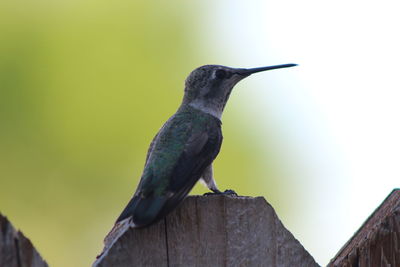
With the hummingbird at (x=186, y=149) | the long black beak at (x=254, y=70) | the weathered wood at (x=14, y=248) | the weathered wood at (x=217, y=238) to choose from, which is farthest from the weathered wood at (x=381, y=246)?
the long black beak at (x=254, y=70)

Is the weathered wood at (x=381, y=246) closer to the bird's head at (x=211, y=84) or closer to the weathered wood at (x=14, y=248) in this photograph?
the weathered wood at (x=14, y=248)

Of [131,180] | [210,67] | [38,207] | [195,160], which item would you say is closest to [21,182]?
[38,207]

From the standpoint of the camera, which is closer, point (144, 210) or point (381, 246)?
point (381, 246)

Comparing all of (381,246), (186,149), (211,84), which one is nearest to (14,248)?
(381,246)

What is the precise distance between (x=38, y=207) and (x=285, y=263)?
6.16m

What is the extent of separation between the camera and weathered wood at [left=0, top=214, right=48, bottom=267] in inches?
131

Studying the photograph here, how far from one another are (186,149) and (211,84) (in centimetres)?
149

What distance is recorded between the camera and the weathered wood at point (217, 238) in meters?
3.75

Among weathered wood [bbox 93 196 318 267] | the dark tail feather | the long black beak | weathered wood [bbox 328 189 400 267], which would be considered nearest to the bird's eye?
the long black beak

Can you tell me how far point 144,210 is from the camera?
160 inches

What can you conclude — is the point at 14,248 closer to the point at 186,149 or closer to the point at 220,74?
the point at 186,149

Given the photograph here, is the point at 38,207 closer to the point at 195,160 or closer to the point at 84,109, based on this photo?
the point at 84,109

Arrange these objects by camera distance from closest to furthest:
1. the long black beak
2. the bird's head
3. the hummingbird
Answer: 1. the hummingbird
2. the long black beak
3. the bird's head

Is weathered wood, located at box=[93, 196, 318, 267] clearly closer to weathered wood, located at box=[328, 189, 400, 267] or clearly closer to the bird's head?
weathered wood, located at box=[328, 189, 400, 267]
